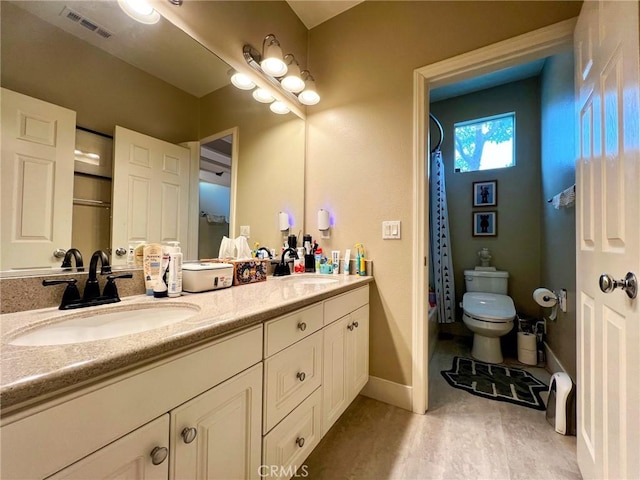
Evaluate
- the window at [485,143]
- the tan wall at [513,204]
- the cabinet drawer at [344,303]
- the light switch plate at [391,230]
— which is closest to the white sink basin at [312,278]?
the cabinet drawer at [344,303]

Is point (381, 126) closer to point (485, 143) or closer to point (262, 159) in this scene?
point (262, 159)

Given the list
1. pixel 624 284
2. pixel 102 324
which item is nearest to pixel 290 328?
pixel 102 324

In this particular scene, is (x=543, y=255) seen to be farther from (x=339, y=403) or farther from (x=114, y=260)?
(x=114, y=260)

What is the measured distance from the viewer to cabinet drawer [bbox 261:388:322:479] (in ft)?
2.97

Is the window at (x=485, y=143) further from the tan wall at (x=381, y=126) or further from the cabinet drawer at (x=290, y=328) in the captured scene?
the cabinet drawer at (x=290, y=328)

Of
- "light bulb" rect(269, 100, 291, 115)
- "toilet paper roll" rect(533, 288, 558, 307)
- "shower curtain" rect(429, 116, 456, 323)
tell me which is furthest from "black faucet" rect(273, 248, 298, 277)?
"toilet paper roll" rect(533, 288, 558, 307)

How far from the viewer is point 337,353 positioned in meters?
1.34

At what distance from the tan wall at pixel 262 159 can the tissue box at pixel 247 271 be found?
0.29 meters

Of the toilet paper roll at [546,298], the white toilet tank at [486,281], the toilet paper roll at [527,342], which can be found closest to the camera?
the toilet paper roll at [546,298]

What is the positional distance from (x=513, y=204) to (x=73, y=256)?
11.5 ft

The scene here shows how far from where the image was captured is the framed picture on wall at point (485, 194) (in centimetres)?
290

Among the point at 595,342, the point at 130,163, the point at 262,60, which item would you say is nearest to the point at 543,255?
the point at 595,342

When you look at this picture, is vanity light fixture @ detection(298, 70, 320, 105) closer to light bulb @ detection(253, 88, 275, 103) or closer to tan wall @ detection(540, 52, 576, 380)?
light bulb @ detection(253, 88, 275, 103)

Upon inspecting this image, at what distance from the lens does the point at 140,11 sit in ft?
3.56
